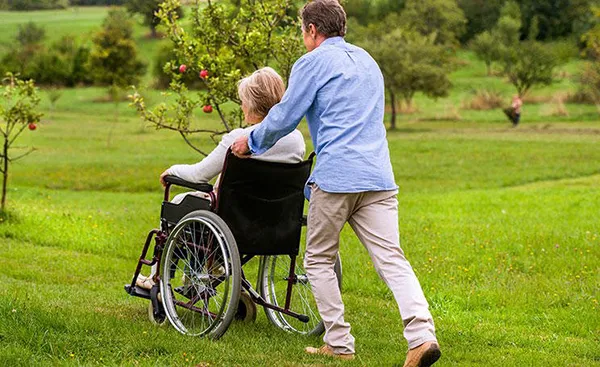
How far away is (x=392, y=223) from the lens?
5305 mm

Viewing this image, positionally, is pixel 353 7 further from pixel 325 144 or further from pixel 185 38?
pixel 325 144

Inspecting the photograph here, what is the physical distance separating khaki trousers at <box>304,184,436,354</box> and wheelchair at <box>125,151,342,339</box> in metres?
0.45

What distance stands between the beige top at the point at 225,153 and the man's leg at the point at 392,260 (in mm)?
727

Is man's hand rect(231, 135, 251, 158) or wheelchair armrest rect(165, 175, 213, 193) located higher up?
man's hand rect(231, 135, 251, 158)

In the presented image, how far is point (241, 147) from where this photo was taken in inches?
214

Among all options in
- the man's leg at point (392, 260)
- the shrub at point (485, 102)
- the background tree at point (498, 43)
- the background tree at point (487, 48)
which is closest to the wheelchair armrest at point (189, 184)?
the man's leg at point (392, 260)

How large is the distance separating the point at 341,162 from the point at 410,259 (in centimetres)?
489

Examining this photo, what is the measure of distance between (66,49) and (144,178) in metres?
48.4

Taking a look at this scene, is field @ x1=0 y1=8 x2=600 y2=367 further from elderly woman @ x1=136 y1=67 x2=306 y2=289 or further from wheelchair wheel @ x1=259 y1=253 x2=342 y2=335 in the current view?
elderly woman @ x1=136 y1=67 x2=306 y2=289

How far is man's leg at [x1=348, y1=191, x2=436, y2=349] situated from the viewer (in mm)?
5082

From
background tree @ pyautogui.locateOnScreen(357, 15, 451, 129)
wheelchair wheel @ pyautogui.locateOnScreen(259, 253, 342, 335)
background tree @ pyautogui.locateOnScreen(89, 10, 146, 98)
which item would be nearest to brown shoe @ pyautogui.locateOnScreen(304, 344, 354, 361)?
wheelchair wheel @ pyautogui.locateOnScreen(259, 253, 342, 335)

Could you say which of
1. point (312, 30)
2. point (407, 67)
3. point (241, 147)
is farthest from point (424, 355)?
point (407, 67)

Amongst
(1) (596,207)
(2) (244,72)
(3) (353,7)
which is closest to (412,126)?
(1) (596,207)

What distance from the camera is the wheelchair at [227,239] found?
5551 mm
